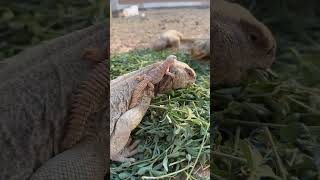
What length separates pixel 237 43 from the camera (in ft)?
4.36

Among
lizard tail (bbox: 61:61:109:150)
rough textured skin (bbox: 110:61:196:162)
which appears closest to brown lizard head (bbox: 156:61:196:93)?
rough textured skin (bbox: 110:61:196:162)

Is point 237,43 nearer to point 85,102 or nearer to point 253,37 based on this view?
point 253,37

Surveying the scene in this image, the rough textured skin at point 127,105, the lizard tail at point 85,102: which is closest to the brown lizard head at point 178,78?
the rough textured skin at point 127,105

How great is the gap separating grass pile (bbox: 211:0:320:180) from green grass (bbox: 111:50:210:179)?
0.04 m

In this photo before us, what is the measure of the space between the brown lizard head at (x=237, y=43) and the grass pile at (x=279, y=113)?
→ 0.06 feet

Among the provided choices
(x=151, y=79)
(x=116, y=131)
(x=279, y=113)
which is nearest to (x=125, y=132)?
(x=116, y=131)

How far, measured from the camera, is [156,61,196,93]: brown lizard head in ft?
4.23

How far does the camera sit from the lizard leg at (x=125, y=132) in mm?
1284

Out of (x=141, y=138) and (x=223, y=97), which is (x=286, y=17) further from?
(x=141, y=138)

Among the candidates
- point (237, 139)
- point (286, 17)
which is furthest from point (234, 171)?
point (286, 17)

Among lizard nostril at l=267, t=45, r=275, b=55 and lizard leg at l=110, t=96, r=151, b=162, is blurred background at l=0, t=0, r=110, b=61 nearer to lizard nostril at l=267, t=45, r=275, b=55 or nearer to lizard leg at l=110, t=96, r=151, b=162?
lizard leg at l=110, t=96, r=151, b=162

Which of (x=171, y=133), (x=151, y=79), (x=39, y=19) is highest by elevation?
(x=39, y=19)

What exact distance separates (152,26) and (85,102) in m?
0.21

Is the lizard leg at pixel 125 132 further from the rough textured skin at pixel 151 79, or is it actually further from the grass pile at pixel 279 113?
the grass pile at pixel 279 113
